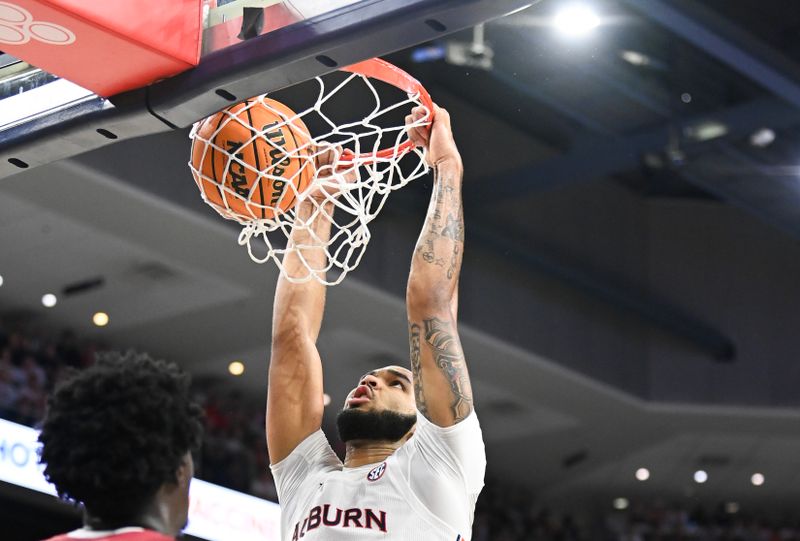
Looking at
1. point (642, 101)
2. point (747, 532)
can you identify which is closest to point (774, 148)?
point (642, 101)

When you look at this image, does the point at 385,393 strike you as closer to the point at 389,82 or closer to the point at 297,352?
the point at 297,352

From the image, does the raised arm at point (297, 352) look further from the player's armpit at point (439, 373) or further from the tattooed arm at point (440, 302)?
the player's armpit at point (439, 373)

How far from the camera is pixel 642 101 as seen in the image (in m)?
11.4

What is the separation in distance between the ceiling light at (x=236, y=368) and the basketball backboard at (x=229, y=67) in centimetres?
1087

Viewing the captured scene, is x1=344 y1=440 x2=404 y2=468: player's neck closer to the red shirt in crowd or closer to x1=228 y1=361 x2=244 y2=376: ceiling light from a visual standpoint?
the red shirt in crowd

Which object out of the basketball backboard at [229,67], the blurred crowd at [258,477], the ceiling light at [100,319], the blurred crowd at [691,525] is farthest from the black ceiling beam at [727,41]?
the blurred crowd at [691,525]

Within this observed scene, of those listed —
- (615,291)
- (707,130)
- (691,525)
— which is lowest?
(691,525)

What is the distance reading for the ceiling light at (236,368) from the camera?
1405 cm

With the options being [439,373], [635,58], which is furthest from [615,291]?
[439,373]

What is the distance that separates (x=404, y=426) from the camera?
3510 millimetres

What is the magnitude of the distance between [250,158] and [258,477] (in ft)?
31.4

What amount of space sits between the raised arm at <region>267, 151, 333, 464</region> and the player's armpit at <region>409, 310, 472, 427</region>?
0.48 meters

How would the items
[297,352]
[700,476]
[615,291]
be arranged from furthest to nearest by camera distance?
[700,476], [615,291], [297,352]

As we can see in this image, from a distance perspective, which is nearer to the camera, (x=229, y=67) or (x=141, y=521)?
(x=141, y=521)
